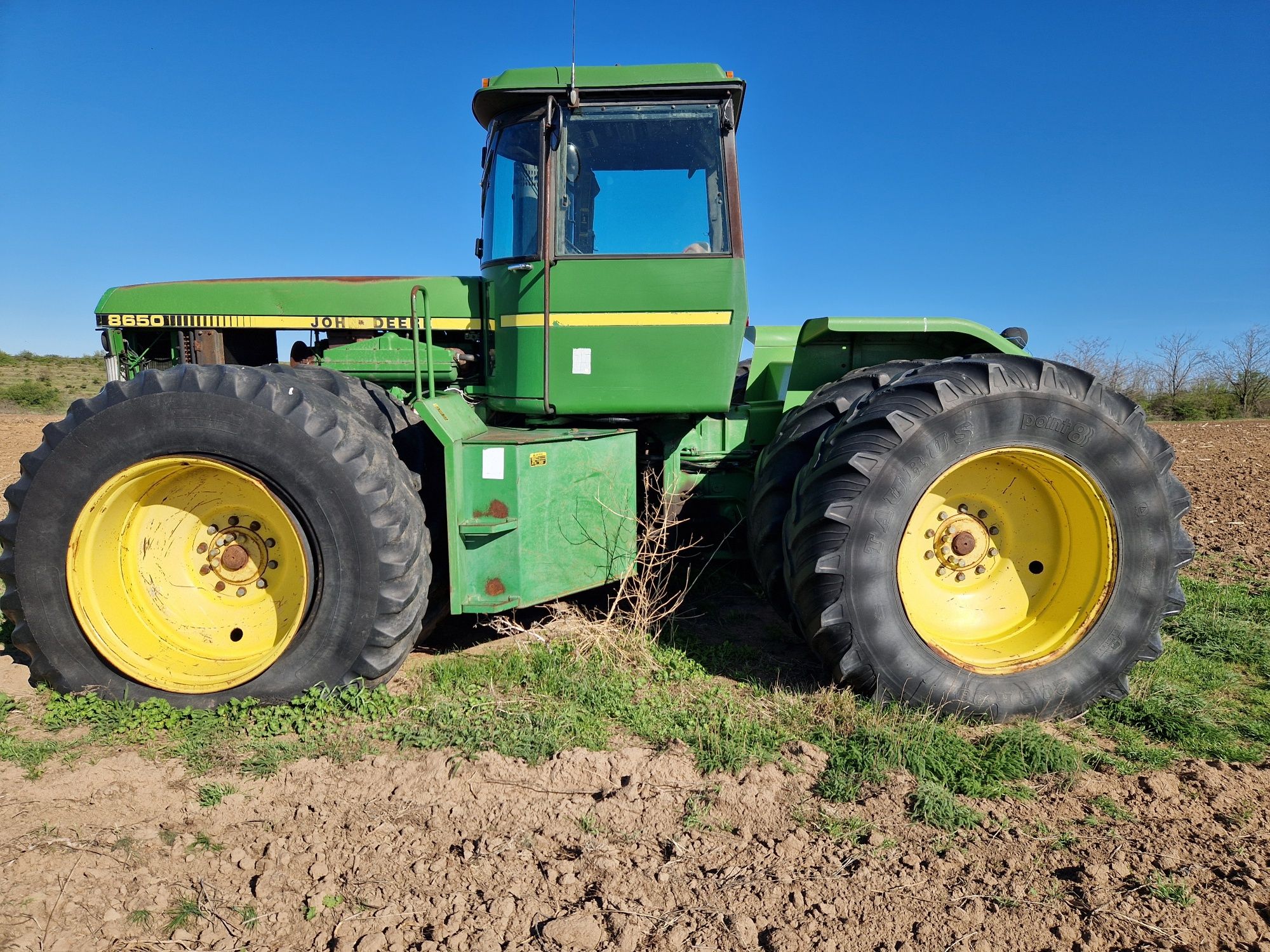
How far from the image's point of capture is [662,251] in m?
3.87

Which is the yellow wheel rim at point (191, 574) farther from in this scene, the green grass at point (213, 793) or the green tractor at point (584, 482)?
the green grass at point (213, 793)

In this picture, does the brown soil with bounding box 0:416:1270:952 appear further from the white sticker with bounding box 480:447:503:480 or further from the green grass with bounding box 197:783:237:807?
the white sticker with bounding box 480:447:503:480

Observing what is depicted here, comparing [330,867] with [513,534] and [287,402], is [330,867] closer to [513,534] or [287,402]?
[513,534]

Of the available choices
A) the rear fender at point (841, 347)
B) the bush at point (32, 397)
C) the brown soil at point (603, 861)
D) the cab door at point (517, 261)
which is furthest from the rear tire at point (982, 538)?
the bush at point (32, 397)

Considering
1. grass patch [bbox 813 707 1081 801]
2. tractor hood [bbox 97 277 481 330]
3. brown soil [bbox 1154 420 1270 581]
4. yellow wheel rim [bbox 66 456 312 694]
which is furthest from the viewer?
brown soil [bbox 1154 420 1270 581]

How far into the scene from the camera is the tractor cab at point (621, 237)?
3793 millimetres

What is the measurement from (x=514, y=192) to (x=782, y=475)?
6.52 feet

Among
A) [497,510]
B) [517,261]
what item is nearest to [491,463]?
[497,510]

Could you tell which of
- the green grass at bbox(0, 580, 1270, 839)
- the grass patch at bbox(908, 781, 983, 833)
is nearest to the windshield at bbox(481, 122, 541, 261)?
the green grass at bbox(0, 580, 1270, 839)

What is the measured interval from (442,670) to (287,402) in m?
1.41

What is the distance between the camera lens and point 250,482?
10.9 feet

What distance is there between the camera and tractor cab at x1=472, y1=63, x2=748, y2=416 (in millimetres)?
3793

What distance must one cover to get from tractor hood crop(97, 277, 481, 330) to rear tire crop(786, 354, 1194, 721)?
234 centimetres

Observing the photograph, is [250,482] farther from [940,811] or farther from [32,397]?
[32,397]
